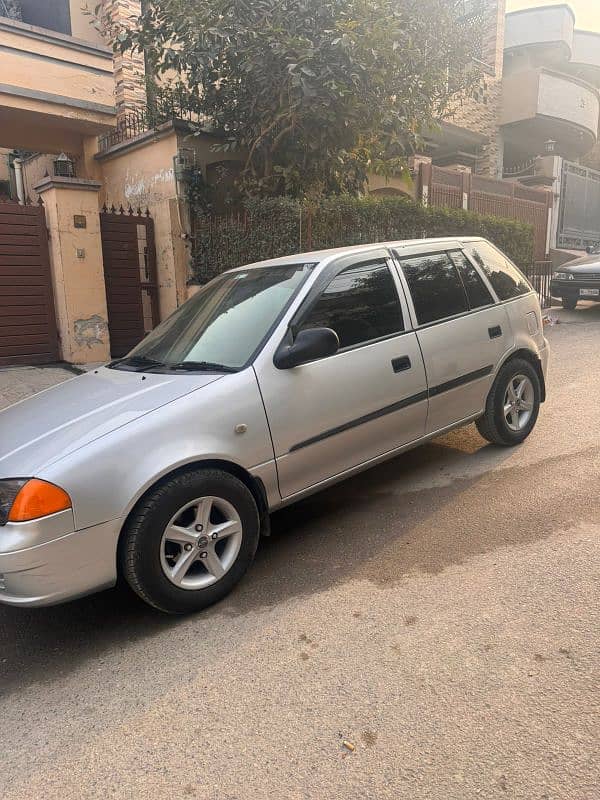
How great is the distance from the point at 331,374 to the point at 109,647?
1.83 metres

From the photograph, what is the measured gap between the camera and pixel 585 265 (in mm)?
11828

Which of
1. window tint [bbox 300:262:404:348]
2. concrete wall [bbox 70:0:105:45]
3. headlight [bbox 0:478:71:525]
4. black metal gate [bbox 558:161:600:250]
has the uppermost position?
concrete wall [bbox 70:0:105:45]

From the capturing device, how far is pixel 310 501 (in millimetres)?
4289

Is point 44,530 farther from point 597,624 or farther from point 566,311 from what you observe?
point 566,311

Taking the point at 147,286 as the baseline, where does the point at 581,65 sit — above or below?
above

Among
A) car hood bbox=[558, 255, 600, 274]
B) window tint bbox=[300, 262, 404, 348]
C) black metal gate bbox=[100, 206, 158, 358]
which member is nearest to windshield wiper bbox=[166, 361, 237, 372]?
window tint bbox=[300, 262, 404, 348]

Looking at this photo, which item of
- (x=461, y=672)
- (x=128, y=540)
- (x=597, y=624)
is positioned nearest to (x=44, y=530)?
(x=128, y=540)

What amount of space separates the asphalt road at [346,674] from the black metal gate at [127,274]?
261 inches

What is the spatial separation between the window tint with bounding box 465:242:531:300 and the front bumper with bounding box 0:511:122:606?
3.44 metres

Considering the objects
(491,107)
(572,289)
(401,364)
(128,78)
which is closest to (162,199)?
(128,78)

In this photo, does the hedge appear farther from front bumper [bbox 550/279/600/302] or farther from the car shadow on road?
the car shadow on road

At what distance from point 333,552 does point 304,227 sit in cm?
592

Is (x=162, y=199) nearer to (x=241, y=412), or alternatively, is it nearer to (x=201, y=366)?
(x=201, y=366)

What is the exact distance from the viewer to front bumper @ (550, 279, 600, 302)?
11.5 m
